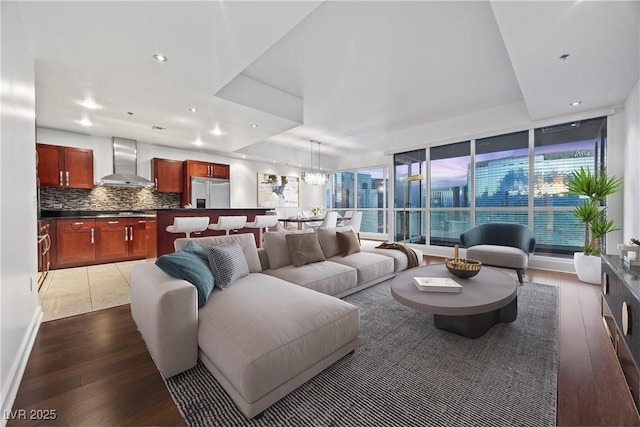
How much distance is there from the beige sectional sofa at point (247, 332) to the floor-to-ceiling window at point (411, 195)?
4.55 m

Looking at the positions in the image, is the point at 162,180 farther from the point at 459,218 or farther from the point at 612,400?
the point at 612,400

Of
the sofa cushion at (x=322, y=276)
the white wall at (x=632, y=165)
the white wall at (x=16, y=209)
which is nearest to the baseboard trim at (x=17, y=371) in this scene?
the white wall at (x=16, y=209)

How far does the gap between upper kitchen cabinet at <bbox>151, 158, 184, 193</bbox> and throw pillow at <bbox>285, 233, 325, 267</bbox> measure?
4.57 meters

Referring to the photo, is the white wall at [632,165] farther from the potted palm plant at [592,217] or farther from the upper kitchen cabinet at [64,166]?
the upper kitchen cabinet at [64,166]

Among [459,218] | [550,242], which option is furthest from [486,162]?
[550,242]

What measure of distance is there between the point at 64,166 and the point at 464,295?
683 centimetres

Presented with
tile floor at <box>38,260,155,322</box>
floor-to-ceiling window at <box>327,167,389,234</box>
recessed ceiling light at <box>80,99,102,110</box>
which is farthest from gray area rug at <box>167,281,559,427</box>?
floor-to-ceiling window at <box>327,167,389,234</box>

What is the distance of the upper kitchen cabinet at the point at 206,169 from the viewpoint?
6320mm

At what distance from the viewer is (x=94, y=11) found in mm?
2051

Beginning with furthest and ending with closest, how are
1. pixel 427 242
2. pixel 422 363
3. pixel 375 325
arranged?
pixel 427 242 < pixel 375 325 < pixel 422 363

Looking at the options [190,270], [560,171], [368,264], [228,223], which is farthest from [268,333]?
[560,171]

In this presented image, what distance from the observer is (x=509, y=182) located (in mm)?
4805

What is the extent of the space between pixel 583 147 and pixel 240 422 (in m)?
5.89

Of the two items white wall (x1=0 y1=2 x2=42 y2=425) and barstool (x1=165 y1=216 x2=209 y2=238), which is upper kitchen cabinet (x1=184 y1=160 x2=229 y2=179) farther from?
white wall (x1=0 y1=2 x2=42 y2=425)
